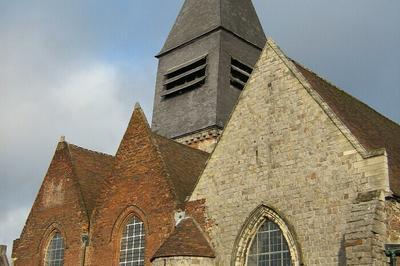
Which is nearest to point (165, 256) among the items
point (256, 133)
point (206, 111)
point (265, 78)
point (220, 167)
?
point (220, 167)

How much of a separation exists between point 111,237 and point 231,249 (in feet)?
18.4

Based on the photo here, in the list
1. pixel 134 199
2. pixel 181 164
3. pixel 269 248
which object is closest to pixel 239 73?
pixel 181 164

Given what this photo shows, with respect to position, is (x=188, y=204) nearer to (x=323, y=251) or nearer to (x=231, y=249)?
(x=231, y=249)

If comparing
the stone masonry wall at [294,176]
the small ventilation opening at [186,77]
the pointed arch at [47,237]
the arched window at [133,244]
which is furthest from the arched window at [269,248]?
the small ventilation opening at [186,77]

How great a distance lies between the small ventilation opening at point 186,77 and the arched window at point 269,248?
13222 millimetres

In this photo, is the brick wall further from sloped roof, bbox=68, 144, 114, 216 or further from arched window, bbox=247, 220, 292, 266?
arched window, bbox=247, 220, 292, 266

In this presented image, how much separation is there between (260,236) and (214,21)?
52.6 ft

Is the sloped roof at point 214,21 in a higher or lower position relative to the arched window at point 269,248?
higher

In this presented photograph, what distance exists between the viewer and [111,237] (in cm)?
2042

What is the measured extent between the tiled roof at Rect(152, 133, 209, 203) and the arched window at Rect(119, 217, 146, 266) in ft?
5.99

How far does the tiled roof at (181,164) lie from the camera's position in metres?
19.5

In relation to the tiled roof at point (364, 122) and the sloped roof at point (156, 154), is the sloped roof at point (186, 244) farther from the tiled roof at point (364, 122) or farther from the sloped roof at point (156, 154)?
Result: the tiled roof at point (364, 122)

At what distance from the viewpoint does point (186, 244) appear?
655 inches

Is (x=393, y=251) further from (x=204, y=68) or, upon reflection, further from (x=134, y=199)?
(x=204, y=68)
